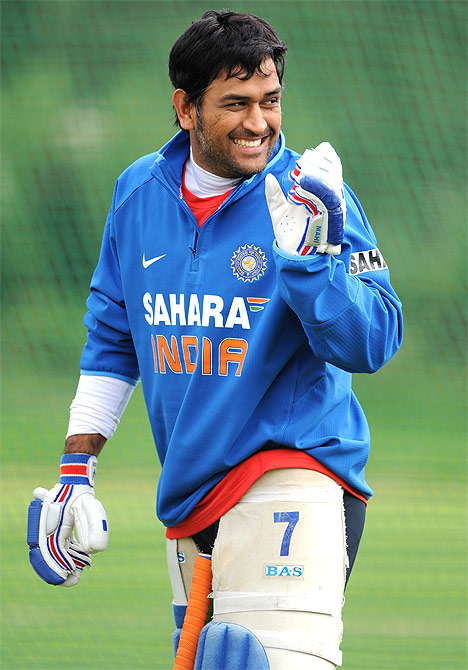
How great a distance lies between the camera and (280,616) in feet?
7.70

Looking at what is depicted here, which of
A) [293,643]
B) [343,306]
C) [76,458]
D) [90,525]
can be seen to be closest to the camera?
[343,306]

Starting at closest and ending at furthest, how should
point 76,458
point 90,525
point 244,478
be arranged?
point 244,478 → point 90,525 → point 76,458

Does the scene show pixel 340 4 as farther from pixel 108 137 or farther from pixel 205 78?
pixel 205 78

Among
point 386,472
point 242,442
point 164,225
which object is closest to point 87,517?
point 242,442

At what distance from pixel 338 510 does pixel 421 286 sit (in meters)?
5.87

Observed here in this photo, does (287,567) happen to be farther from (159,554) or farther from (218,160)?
(159,554)

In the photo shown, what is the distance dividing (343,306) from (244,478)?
0.48 meters

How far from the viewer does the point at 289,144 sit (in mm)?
8625

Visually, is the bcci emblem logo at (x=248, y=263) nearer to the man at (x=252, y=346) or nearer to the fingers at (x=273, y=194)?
the man at (x=252, y=346)

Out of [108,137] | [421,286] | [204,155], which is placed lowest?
[204,155]

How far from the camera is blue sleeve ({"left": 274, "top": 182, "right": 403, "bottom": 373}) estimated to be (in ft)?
7.15

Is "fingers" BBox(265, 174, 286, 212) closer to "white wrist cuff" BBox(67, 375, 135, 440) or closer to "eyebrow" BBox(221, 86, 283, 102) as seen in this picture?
"eyebrow" BBox(221, 86, 283, 102)

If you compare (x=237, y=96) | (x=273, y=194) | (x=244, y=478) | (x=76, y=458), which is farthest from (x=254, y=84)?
(x=76, y=458)

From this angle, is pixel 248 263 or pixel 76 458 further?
pixel 76 458
